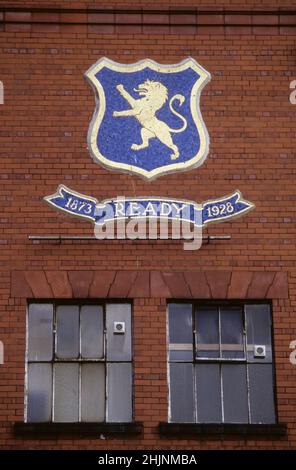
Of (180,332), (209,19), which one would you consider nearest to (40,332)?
(180,332)

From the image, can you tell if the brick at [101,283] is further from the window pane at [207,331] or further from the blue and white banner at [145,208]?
the window pane at [207,331]

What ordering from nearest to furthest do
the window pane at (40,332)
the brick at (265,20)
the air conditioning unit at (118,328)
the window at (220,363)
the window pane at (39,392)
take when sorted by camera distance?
the window pane at (39,392)
the window at (220,363)
the window pane at (40,332)
the air conditioning unit at (118,328)
the brick at (265,20)

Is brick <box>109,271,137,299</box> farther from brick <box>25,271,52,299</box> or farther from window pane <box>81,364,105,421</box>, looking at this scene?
window pane <box>81,364,105,421</box>

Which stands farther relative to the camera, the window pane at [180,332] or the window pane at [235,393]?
the window pane at [180,332]

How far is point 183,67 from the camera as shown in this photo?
1515 cm

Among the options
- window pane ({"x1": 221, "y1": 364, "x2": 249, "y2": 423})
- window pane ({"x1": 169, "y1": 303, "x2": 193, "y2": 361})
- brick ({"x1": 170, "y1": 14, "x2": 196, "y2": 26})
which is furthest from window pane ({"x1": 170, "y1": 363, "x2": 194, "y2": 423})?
brick ({"x1": 170, "y1": 14, "x2": 196, "y2": 26})

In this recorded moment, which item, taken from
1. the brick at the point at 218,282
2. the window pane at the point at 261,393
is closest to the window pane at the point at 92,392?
the brick at the point at 218,282

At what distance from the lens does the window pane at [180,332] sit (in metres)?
14.0

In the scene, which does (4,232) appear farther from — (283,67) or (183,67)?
(283,67)

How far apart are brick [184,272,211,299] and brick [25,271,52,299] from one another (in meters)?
1.73

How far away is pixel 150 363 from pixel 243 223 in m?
2.18

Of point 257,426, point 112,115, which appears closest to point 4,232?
point 112,115

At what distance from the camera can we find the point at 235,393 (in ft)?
45.4
